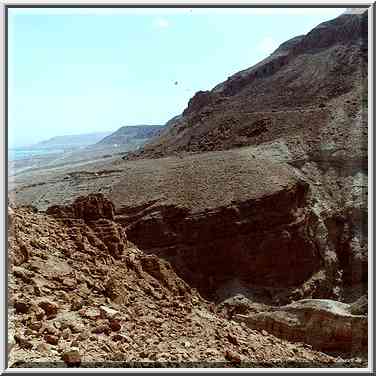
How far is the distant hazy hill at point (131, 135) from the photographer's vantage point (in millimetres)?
100119

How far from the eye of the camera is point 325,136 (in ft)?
117

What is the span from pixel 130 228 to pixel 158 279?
13.2 meters

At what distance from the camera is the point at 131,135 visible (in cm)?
11219

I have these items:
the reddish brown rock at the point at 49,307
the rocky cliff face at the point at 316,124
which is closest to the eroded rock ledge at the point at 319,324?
the rocky cliff face at the point at 316,124

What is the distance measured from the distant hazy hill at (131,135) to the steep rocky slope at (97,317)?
85675 millimetres

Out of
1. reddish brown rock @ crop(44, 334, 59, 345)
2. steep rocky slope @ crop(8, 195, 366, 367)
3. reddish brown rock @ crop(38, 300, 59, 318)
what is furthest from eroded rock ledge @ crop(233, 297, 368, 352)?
reddish brown rock @ crop(44, 334, 59, 345)

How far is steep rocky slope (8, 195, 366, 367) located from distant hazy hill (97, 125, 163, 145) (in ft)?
281

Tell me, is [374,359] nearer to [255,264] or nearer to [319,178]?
[255,264]

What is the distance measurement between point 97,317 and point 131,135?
347 feet

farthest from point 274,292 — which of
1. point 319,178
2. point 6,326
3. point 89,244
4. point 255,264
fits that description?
point 6,326

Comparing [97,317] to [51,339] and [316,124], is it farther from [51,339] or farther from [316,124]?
[316,124]

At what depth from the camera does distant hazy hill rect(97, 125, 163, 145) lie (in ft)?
328

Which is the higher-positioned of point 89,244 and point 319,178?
point 319,178

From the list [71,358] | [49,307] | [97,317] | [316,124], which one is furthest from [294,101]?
[71,358]
